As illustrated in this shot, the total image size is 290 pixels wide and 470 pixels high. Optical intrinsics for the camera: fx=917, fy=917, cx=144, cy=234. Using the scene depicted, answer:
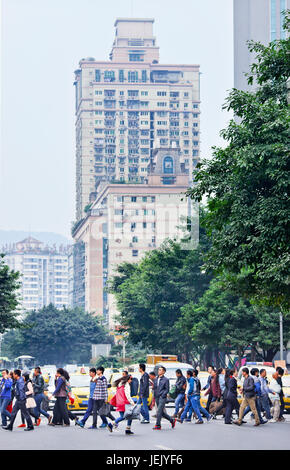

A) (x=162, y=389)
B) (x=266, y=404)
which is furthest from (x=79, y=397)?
(x=162, y=389)

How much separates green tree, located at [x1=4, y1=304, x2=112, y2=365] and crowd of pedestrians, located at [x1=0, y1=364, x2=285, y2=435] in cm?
10267

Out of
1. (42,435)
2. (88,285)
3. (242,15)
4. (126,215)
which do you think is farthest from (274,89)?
(88,285)

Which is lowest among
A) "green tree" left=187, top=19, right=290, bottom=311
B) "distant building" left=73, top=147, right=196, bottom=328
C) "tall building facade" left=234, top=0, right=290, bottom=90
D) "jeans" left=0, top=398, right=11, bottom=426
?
"jeans" left=0, top=398, right=11, bottom=426

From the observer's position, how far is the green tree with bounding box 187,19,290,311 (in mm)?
23531

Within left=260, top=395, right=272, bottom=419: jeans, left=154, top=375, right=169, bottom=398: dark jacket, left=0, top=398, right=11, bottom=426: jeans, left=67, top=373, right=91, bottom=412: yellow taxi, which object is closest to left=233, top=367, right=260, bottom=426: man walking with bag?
left=260, top=395, right=272, bottom=419: jeans

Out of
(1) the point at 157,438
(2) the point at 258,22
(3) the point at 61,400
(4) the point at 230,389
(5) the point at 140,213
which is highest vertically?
(2) the point at 258,22

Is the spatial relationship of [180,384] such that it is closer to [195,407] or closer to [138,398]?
[195,407]

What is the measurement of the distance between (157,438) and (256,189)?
7770mm

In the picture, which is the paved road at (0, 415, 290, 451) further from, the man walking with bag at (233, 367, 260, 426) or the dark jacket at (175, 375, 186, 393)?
the dark jacket at (175, 375, 186, 393)

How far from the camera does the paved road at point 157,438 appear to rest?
17953 millimetres

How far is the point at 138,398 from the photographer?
25.0 m

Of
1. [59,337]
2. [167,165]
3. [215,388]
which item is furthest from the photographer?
[167,165]
